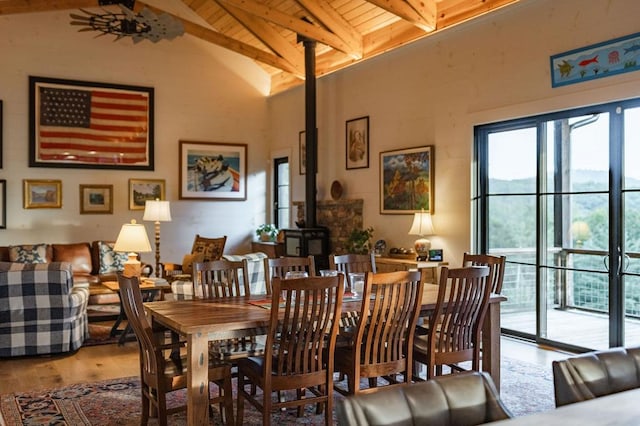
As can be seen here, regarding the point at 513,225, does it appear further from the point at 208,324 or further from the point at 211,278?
the point at 208,324

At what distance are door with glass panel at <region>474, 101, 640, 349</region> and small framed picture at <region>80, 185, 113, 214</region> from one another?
5.87 meters

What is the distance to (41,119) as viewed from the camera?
29.5 feet

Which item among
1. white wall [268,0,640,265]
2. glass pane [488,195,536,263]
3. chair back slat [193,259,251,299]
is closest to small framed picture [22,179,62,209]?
white wall [268,0,640,265]

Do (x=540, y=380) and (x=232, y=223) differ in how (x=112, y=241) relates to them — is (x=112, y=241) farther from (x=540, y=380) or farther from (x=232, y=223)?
(x=540, y=380)

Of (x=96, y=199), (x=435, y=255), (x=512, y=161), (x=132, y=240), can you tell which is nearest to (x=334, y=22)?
(x=512, y=161)

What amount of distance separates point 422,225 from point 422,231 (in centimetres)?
7

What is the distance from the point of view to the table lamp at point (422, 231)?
683 cm

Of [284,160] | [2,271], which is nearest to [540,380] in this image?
[2,271]

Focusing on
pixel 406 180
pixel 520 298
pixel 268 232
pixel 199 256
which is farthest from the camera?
pixel 268 232

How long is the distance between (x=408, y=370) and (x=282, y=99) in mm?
7541

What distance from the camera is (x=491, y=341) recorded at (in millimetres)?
4012

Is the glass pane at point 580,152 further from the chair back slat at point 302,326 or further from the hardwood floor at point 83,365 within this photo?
the chair back slat at point 302,326

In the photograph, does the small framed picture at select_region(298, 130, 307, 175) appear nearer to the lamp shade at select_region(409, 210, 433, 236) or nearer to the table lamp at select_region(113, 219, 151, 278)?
the lamp shade at select_region(409, 210, 433, 236)

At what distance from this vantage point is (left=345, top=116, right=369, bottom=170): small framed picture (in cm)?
828
